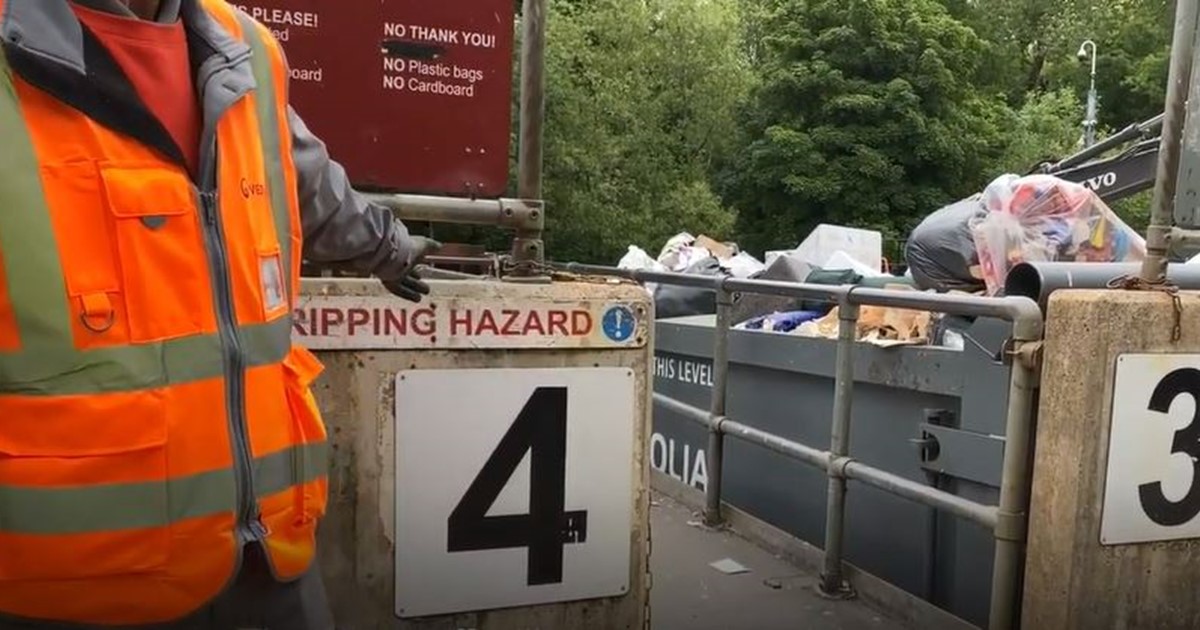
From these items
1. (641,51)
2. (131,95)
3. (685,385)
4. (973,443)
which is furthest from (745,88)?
(131,95)

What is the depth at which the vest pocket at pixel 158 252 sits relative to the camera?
1.57m

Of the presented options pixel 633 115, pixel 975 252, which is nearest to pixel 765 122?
pixel 633 115

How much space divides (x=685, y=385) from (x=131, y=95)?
14.4 ft

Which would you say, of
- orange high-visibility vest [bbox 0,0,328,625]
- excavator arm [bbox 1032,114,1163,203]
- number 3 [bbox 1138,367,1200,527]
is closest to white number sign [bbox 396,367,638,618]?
orange high-visibility vest [bbox 0,0,328,625]

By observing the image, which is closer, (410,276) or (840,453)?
(410,276)

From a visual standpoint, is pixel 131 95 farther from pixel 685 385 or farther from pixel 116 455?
pixel 685 385

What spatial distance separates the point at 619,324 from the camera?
9.11 ft

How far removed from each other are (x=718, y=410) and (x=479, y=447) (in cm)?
234

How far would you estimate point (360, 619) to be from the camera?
2680 millimetres

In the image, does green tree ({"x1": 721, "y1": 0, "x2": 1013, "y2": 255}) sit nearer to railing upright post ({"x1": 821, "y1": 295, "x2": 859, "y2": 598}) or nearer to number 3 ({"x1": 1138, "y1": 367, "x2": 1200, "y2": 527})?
railing upright post ({"x1": 821, "y1": 295, "x2": 859, "y2": 598})

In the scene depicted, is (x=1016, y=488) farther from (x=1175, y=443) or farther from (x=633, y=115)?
(x=633, y=115)

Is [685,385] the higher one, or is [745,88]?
[745,88]

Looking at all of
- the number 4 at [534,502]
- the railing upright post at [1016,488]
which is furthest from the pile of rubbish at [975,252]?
the number 4 at [534,502]

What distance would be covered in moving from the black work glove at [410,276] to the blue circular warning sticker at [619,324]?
499 millimetres
